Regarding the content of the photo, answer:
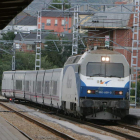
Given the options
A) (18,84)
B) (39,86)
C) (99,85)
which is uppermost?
(99,85)

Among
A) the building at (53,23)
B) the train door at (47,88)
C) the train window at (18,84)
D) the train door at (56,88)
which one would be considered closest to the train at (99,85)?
the train door at (56,88)

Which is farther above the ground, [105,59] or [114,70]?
[105,59]

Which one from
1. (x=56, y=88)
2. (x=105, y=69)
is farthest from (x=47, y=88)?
(x=105, y=69)

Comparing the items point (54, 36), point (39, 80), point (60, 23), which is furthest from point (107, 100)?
point (60, 23)

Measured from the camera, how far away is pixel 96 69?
18.2 meters

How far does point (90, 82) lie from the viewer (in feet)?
58.6

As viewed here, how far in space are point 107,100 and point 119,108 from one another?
0.57 meters

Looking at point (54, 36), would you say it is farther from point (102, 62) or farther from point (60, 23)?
point (102, 62)

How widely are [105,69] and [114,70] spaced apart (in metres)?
0.37

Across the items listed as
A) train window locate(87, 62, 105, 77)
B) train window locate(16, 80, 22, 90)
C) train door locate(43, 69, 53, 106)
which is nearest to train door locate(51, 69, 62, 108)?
train door locate(43, 69, 53, 106)

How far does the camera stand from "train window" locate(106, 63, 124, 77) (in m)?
18.1

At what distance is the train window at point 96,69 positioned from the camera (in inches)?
711

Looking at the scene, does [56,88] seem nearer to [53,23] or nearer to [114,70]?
[114,70]

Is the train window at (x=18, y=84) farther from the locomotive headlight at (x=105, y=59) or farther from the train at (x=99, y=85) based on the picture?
the locomotive headlight at (x=105, y=59)
